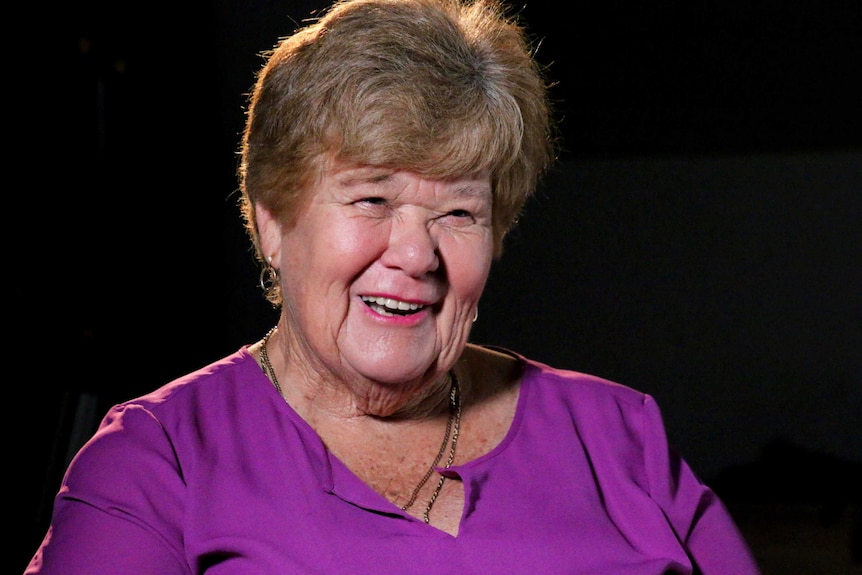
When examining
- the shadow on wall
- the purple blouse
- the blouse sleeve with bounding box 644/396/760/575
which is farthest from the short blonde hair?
the shadow on wall

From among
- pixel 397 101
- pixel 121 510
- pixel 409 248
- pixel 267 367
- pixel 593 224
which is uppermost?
pixel 397 101

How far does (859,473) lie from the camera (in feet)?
9.56

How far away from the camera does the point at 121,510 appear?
158cm

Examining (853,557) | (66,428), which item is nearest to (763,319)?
(853,557)

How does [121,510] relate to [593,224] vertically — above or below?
below

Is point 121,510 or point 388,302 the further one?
point 388,302

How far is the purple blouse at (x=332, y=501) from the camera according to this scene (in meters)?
1.60

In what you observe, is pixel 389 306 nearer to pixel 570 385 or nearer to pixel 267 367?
pixel 267 367

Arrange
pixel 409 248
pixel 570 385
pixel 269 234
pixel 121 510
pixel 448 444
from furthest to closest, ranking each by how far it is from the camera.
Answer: pixel 570 385
pixel 448 444
pixel 269 234
pixel 409 248
pixel 121 510

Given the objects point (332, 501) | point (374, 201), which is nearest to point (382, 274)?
point (374, 201)

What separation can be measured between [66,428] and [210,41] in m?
1.09

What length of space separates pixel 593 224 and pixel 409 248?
1.38 metres

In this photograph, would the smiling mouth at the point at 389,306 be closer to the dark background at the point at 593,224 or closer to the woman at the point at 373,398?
the woman at the point at 373,398

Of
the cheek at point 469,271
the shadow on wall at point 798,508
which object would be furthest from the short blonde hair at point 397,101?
the shadow on wall at point 798,508
